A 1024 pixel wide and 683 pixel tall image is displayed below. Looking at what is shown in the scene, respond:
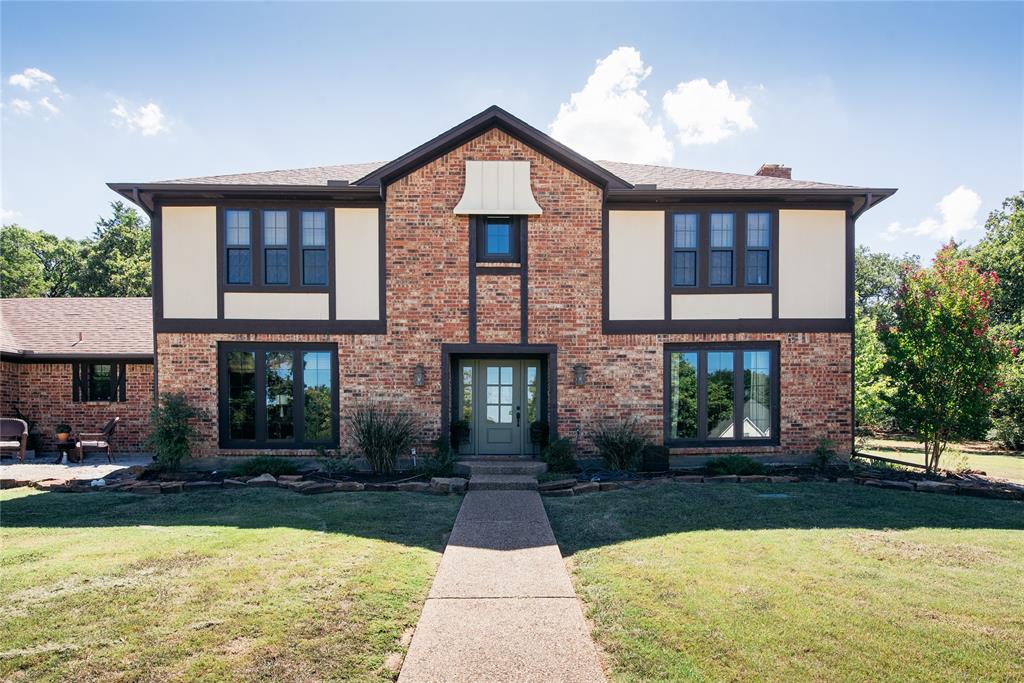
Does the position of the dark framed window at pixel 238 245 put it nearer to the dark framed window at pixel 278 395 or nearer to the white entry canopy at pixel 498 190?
the dark framed window at pixel 278 395

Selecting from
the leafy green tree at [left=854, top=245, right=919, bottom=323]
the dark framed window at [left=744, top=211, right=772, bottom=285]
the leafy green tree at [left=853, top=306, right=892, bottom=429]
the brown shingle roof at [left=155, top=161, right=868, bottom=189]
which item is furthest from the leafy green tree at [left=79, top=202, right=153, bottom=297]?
the leafy green tree at [left=854, top=245, right=919, bottom=323]

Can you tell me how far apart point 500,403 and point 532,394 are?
0.75 meters

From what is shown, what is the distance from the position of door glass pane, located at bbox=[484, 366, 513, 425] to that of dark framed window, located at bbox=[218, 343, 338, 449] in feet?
10.8

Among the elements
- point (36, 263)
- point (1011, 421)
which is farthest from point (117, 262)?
point (1011, 421)

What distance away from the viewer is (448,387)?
11.3 meters

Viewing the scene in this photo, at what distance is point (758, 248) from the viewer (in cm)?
1158

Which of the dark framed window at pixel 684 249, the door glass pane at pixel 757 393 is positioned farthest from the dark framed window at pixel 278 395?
the door glass pane at pixel 757 393

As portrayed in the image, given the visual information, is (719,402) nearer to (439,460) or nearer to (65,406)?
(439,460)

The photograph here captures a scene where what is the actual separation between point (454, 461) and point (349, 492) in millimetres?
2348

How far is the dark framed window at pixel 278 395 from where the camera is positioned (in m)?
11.3

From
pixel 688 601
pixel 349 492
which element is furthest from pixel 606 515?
pixel 349 492

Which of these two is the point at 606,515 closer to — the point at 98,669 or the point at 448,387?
the point at 448,387

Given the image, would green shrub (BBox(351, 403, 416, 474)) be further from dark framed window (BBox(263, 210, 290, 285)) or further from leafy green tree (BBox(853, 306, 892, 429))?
leafy green tree (BBox(853, 306, 892, 429))

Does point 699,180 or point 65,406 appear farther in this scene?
point 65,406
